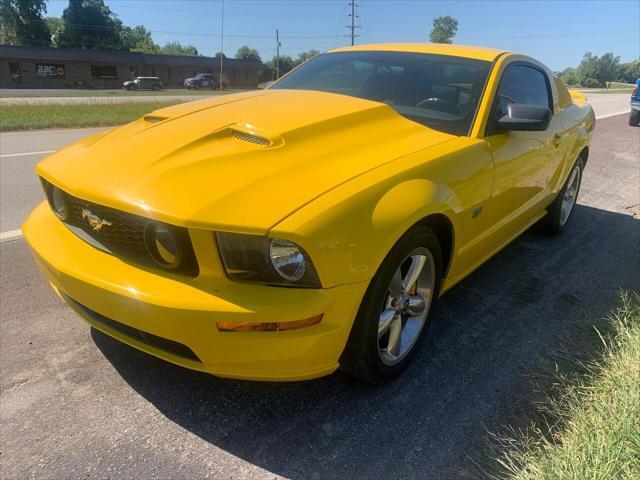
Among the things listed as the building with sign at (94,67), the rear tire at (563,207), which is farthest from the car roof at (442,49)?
the building with sign at (94,67)

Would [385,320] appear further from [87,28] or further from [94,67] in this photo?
[87,28]

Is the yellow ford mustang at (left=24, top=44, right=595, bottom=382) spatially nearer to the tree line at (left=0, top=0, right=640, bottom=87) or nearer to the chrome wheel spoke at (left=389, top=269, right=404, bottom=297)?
the chrome wheel spoke at (left=389, top=269, right=404, bottom=297)

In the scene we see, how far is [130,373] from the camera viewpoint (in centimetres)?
249

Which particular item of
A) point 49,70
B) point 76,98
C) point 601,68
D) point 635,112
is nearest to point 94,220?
point 635,112

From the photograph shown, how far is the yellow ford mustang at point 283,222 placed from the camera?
1853 millimetres

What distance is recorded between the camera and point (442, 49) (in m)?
3.58

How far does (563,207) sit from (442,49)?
2.11 m

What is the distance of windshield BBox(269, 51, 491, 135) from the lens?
304cm

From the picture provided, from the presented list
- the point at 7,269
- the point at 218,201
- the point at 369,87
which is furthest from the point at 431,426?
the point at 7,269

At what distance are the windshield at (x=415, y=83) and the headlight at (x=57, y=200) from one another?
1.84 meters

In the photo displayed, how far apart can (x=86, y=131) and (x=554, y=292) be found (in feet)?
35.6

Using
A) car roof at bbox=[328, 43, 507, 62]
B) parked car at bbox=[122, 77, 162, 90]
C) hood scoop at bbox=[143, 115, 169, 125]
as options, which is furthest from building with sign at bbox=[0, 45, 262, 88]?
hood scoop at bbox=[143, 115, 169, 125]

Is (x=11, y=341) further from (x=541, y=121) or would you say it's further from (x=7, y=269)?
(x=541, y=121)

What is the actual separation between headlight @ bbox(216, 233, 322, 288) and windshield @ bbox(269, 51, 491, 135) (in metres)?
1.49
